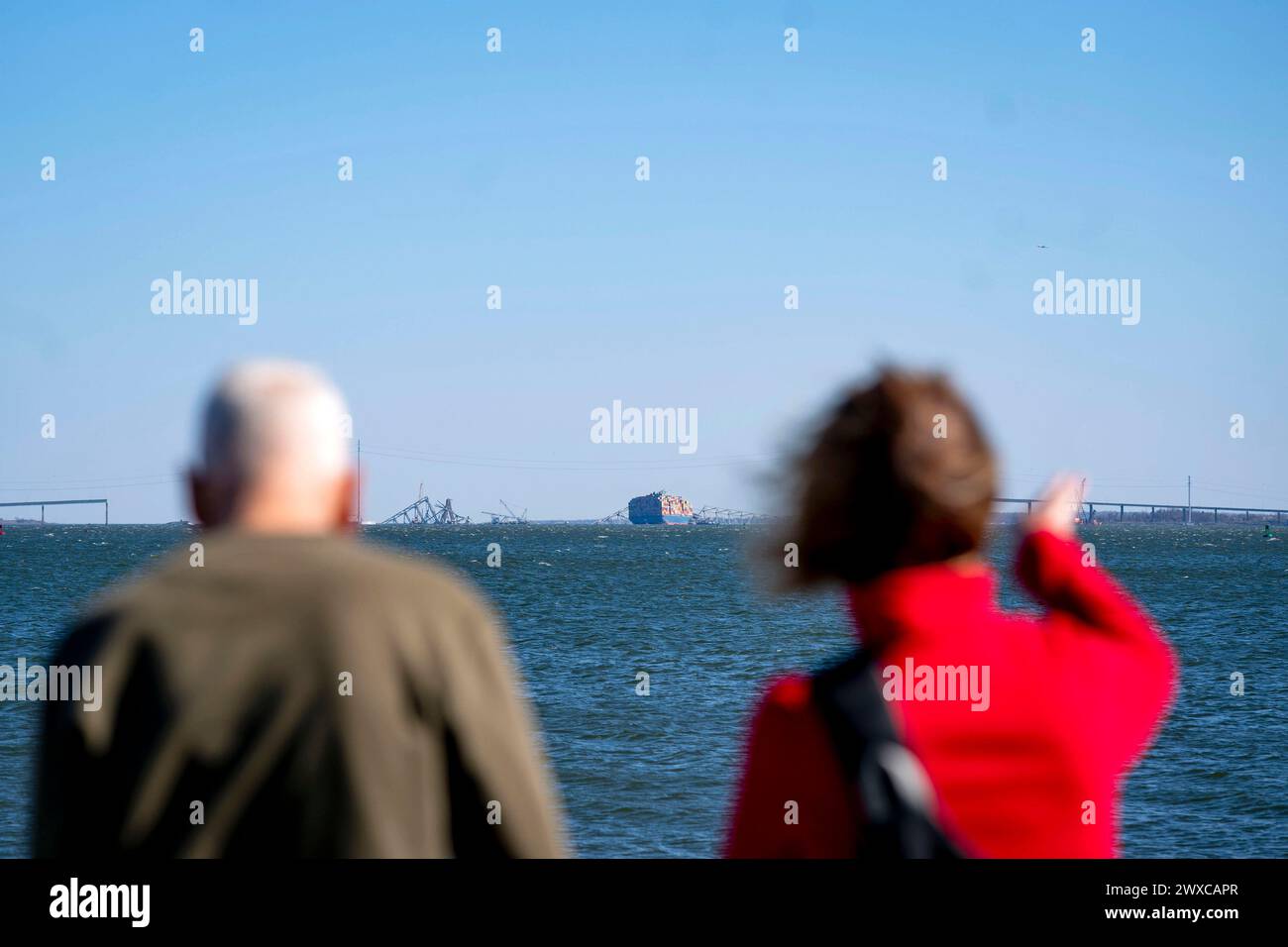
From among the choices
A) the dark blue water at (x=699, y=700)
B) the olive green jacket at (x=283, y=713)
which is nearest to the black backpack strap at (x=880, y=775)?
the dark blue water at (x=699, y=700)

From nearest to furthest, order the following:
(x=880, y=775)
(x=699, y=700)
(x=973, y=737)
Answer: (x=880, y=775) → (x=973, y=737) → (x=699, y=700)

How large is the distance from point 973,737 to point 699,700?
32.3 metres

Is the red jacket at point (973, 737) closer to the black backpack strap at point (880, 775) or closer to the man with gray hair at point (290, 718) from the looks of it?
the black backpack strap at point (880, 775)

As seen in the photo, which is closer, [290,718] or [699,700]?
[290,718]

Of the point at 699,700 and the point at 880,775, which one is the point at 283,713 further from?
the point at 699,700

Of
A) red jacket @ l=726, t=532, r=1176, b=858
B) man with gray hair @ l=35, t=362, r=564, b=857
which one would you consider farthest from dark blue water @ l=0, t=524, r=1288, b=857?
man with gray hair @ l=35, t=362, r=564, b=857

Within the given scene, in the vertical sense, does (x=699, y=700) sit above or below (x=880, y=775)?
below

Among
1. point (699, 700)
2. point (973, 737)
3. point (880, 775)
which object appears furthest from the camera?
point (699, 700)

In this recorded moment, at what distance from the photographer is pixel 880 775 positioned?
1828 millimetres

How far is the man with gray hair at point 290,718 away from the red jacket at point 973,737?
421 mm

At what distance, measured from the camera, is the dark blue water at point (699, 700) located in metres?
20.7

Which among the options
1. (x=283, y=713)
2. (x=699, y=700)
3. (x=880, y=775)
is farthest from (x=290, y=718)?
(x=699, y=700)

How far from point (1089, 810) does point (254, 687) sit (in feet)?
4.50
